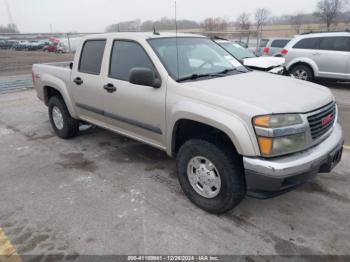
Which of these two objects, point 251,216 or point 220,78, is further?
point 220,78

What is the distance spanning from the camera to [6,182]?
A: 3.76 meters

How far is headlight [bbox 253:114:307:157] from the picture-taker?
8.02ft

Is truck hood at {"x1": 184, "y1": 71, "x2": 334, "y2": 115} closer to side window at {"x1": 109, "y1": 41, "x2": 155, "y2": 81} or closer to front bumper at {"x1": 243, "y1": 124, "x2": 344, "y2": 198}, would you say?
front bumper at {"x1": 243, "y1": 124, "x2": 344, "y2": 198}

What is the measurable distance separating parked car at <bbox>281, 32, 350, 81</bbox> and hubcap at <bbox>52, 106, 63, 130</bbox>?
7.59 meters

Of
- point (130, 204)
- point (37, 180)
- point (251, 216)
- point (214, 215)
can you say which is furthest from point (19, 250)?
point (251, 216)

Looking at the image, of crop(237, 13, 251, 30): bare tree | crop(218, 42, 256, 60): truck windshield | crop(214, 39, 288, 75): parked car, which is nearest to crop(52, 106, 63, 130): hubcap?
crop(214, 39, 288, 75): parked car

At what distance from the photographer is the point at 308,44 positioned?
9.45 meters

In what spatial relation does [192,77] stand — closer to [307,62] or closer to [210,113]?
[210,113]

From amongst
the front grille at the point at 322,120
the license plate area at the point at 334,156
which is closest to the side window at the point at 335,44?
the front grille at the point at 322,120

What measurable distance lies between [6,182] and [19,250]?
4.87ft

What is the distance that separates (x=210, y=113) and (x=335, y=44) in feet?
26.5

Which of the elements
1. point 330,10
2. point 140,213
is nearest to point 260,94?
point 140,213

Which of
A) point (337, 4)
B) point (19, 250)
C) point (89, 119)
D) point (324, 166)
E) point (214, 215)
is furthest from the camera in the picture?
point (337, 4)

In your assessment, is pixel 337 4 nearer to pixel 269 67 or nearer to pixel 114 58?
pixel 269 67
